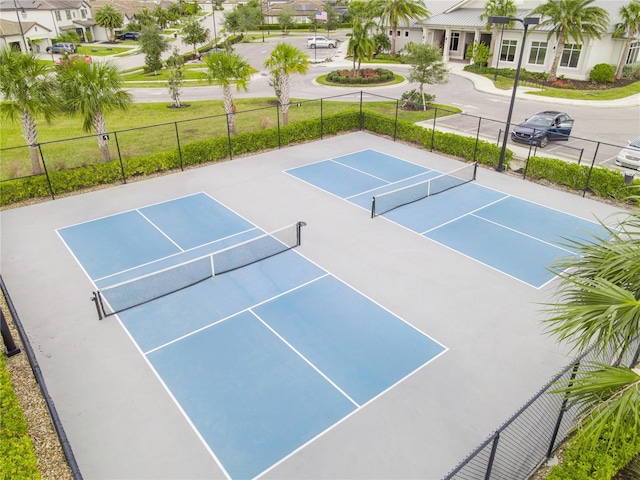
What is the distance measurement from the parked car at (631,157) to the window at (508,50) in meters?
25.6

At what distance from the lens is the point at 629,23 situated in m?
37.5

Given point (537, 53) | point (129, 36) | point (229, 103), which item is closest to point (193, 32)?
point (129, 36)

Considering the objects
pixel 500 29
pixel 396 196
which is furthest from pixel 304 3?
pixel 396 196

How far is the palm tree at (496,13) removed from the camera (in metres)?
41.9

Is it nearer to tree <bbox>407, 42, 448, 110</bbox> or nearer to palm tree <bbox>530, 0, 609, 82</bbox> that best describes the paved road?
tree <bbox>407, 42, 448, 110</bbox>

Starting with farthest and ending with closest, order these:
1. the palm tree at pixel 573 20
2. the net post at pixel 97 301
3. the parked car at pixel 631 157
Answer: the palm tree at pixel 573 20 < the parked car at pixel 631 157 < the net post at pixel 97 301

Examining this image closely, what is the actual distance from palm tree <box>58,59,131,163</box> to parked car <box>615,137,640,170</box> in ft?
68.1

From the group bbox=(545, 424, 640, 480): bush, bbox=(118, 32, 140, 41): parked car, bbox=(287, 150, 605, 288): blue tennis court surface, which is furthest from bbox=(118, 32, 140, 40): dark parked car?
bbox=(545, 424, 640, 480): bush

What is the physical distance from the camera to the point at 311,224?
16219 mm

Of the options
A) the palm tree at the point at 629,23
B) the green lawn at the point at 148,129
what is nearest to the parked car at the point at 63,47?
the green lawn at the point at 148,129

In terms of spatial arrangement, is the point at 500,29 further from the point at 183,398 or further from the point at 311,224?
the point at 183,398

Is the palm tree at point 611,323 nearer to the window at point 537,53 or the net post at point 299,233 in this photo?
the net post at point 299,233

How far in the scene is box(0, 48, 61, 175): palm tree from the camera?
55.7ft

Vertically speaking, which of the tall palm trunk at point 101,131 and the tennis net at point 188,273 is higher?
the tall palm trunk at point 101,131
